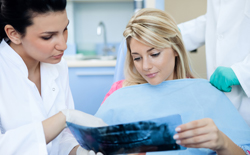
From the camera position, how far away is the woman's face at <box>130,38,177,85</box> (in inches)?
46.0

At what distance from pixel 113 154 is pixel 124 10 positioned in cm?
275

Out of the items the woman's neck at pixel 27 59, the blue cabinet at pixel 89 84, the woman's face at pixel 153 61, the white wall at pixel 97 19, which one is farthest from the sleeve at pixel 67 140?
the white wall at pixel 97 19

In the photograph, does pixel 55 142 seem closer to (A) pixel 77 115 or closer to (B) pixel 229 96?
(A) pixel 77 115

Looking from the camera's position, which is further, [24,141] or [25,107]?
[25,107]

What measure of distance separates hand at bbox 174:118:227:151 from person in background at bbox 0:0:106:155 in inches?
13.5

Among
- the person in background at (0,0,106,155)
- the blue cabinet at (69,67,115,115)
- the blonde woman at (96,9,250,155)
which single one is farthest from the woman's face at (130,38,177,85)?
the blue cabinet at (69,67,115,115)

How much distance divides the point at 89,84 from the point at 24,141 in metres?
1.81

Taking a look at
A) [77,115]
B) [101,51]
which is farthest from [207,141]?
[101,51]

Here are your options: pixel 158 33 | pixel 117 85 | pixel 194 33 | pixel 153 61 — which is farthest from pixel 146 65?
pixel 194 33

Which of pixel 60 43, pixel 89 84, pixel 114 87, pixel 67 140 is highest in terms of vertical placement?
pixel 60 43

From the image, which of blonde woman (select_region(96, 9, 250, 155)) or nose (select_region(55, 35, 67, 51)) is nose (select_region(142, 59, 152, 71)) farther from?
nose (select_region(55, 35, 67, 51))

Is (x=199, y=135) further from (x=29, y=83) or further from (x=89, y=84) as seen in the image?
(x=89, y=84)

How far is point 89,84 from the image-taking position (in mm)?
2717

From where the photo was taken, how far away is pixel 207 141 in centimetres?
84
